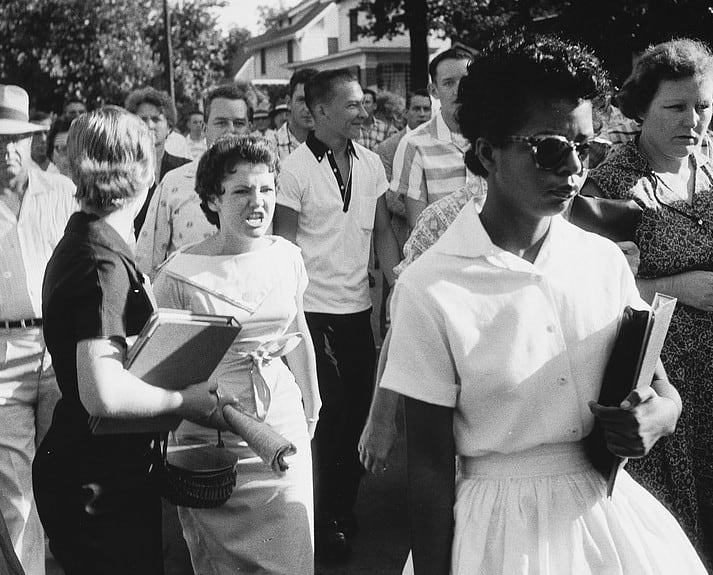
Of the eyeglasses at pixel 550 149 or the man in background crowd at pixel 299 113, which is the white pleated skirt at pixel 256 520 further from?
the man in background crowd at pixel 299 113

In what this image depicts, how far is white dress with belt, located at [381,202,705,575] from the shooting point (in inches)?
88.1

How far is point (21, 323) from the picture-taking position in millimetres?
4500

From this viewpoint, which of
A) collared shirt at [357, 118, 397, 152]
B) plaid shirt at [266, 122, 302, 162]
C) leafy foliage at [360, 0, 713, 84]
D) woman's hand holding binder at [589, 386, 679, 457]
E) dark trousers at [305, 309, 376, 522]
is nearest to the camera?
woman's hand holding binder at [589, 386, 679, 457]

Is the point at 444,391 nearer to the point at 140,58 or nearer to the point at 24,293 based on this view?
the point at 24,293

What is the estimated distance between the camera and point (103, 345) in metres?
2.89

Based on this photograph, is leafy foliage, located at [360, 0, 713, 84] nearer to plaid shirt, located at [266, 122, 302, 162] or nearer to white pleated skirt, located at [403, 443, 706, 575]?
plaid shirt, located at [266, 122, 302, 162]

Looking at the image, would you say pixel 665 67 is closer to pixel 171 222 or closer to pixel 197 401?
pixel 197 401

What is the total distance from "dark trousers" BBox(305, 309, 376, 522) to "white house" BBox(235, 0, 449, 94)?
149 feet

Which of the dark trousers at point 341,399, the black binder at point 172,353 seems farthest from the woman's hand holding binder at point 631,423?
the dark trousers at point 341,399

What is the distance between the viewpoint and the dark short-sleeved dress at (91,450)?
2953mm

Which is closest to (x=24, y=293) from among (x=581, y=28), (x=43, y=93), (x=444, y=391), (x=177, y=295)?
(x=177, y=295)

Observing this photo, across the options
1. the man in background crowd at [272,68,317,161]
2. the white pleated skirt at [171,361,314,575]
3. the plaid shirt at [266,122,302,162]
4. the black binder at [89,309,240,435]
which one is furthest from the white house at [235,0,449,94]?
the black binder at [89,309,240,435]

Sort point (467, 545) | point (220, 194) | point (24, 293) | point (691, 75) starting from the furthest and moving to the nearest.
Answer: point (24, 293) → point (220, 194) → point (691, 75) → point (467, 545)

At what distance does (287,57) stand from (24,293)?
2916 inches
